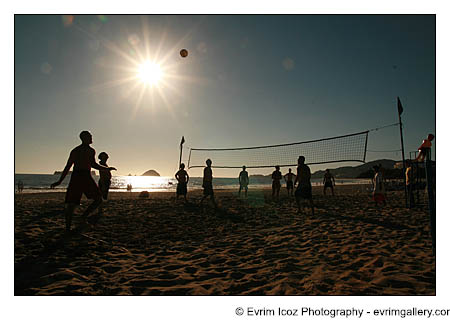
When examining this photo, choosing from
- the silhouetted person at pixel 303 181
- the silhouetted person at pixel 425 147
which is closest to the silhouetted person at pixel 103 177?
the silhouetted person at pixel 303 181

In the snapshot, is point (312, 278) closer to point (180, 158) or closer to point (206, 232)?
point (206, 232)

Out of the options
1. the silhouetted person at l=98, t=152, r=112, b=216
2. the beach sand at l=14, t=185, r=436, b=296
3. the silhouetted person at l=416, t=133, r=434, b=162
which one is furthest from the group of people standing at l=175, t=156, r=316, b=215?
the silhouetted person at l=416, t=133, r=434, b=162

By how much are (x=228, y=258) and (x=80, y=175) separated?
9.30 feet

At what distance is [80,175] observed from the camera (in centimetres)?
416

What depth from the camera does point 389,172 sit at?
86.0 feet

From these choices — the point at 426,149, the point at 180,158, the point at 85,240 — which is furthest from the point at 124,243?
the point at 180,158

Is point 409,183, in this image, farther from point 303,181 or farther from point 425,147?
point 425,147

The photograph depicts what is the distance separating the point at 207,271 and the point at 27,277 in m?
1.87

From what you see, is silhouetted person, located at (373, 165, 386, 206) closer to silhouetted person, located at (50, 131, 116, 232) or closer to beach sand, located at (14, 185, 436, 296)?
beach sand, located at (14, 185, 436, 296)

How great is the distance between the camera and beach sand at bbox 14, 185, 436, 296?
2369 millimetres

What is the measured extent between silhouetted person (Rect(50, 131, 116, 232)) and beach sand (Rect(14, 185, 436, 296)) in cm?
58

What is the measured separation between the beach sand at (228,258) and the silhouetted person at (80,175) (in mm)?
578

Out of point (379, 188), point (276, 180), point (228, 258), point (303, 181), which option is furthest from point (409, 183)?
point (228, 258)

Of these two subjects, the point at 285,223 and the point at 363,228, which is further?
the point at 285,223
